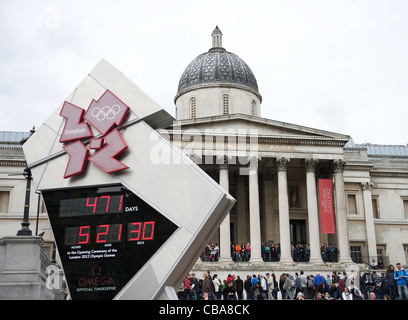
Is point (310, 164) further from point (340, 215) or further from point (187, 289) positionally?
point (187, 289)

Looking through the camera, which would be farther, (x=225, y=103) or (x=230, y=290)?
(x=225, y=103)

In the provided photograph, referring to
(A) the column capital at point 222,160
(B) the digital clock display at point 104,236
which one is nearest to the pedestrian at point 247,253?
(A) the column capital at point 222,160

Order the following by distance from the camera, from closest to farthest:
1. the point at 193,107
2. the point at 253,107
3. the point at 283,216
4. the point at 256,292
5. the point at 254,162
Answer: the point at 256,292 → the point at 283,216 → the point at 254,162 → the point at 193,107 → the point at 253,107

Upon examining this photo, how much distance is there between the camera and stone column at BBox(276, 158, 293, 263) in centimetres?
Result: 3784

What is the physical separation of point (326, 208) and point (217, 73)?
17.2 metres

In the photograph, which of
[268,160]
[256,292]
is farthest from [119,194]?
[268,160]

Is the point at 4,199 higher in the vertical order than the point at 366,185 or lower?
lower

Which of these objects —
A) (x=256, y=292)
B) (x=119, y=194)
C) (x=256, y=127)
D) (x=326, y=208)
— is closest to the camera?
(x=119, y=194)

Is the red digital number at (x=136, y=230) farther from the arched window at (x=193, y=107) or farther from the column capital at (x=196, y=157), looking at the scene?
the arched window at (x=193, y=107)

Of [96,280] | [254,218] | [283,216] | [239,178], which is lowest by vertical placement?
[96,280]

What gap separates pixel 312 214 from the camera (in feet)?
130

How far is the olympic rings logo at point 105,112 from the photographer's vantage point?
45.2 ft

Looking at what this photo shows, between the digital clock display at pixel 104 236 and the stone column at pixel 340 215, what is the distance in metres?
28.7
